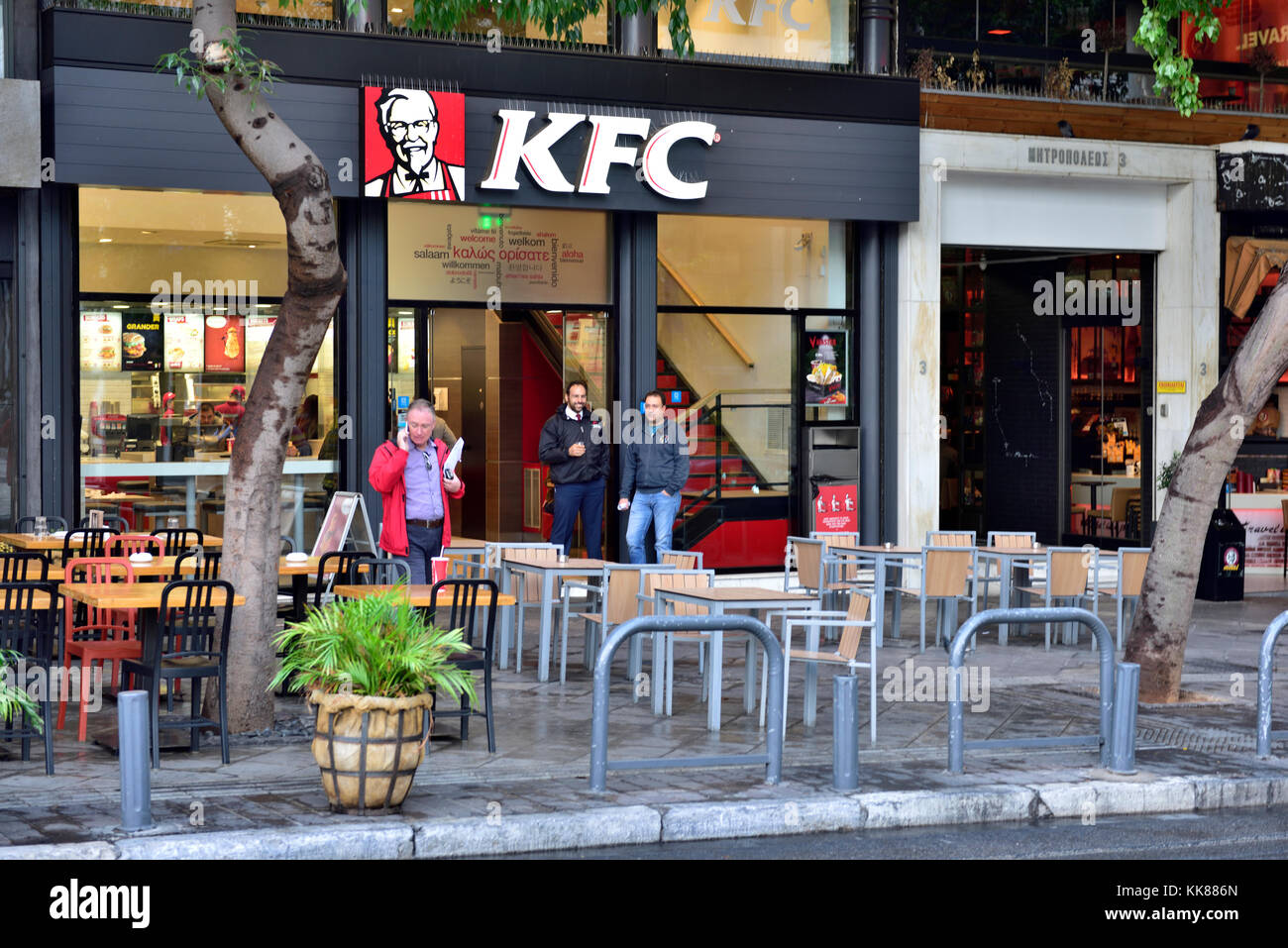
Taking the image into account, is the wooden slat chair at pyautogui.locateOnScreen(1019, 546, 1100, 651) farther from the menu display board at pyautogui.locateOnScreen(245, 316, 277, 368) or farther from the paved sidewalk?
the menu display board at pyautogui.locateOnScreen(245, 316, 277, 368)

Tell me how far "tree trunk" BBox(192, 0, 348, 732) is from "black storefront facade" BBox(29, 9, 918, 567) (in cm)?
545

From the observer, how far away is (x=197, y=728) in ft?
29.6

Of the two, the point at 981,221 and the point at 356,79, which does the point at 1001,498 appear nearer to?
the point at 981,221

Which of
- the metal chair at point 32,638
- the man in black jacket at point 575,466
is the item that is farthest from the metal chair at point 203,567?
the man in black jacket at point 575,466

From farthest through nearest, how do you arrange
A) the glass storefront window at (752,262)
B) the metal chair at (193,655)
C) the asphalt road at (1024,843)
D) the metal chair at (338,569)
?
the glass storefront window at (752,262) < the metal chair at (338,569) < the metal chair at (193,655) < the asphalt road at (1024,843)

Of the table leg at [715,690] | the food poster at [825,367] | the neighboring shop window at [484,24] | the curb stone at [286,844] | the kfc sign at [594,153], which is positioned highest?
the neighboring shop window at [484,24]

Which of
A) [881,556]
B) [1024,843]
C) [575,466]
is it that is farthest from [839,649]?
[575,466]

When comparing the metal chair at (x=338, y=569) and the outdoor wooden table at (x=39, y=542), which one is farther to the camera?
the outdoor wooden table at (x=39, y=542)

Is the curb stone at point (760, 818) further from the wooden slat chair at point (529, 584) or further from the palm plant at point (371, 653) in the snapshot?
the wooden slat chair at point (529, 584)

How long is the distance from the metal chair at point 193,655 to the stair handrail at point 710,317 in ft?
27.3

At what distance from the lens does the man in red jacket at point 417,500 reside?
37.8 ft

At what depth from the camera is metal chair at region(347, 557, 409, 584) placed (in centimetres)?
1054
